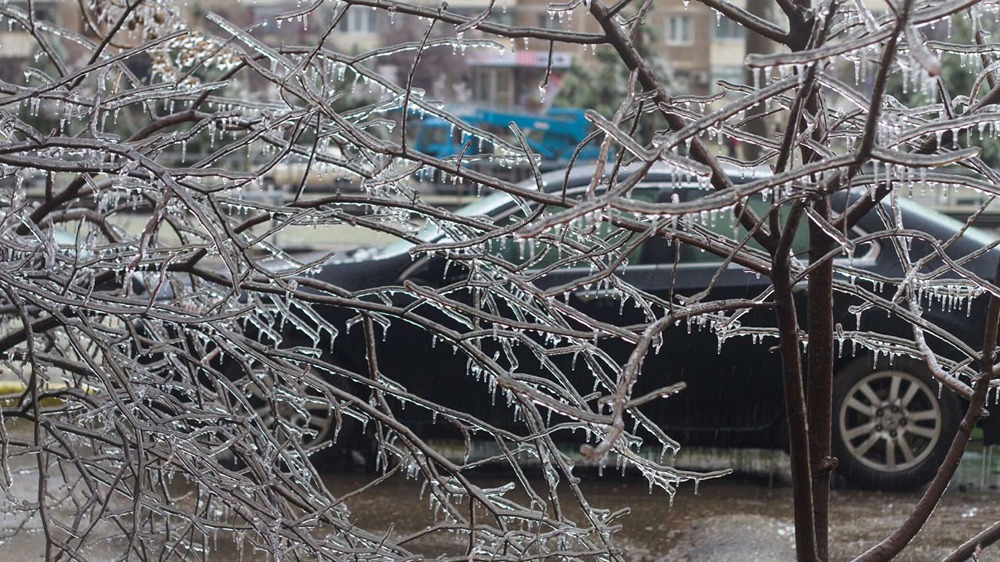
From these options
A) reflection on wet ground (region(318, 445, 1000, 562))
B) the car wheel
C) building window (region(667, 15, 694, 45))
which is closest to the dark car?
the car wheel

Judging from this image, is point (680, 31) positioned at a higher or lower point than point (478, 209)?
higher

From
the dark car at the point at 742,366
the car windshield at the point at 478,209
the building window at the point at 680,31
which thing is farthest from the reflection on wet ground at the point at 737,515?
the building window at the point at 680,31

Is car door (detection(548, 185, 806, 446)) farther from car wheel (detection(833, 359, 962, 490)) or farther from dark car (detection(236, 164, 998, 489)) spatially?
car wheel (detection(833, 359, 962, 490))

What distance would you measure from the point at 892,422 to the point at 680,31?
3781 cm

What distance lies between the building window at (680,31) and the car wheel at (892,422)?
34.7 meters

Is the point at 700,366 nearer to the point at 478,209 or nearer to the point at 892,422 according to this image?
the point at 892,422

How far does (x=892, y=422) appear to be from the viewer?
5898 millimetres

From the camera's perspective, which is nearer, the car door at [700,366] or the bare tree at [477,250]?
the bare tree at [477,250]

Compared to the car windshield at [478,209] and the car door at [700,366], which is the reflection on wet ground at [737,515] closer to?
the car door at [700,366]

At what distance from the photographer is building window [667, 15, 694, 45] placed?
40094 millimetres

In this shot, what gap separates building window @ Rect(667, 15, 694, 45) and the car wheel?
3472 cm

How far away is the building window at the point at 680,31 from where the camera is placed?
4009cm

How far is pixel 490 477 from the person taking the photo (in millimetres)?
6410

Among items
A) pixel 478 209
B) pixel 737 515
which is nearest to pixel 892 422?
pixel 737 515
